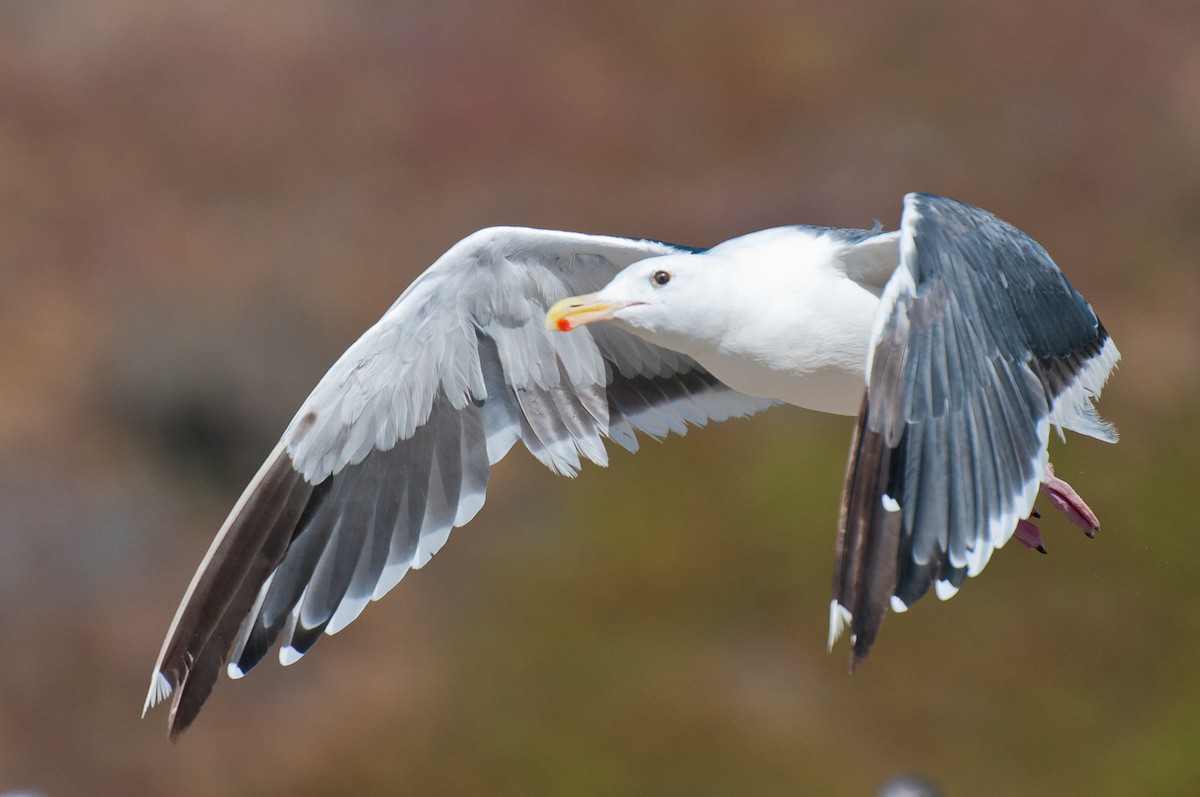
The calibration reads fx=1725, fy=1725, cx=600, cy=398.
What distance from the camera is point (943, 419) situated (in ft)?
10.5

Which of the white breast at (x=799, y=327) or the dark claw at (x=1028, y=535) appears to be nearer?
the white breast at (x=799, y=327)

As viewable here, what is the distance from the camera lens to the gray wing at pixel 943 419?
303 cm

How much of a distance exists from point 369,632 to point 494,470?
119cm

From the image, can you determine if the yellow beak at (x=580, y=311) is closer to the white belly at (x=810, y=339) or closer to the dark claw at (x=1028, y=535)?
the white belly at (x=810, y=339)

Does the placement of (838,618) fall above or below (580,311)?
below

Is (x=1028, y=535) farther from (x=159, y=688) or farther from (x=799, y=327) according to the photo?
(x=159, y=688)

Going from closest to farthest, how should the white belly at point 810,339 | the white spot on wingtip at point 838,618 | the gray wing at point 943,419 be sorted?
the white spot on wingtip at point 838,618 < the gray wing at point 943,419 < the white belly at point 810,339

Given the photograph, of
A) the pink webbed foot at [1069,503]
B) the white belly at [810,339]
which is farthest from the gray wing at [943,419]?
the pink webbed foot at [1069,503]

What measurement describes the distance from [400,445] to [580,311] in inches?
29.0

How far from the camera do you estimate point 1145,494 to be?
34.9 ft

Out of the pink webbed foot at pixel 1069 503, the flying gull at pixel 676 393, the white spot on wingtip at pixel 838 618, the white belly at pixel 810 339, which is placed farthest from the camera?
the pink webbed foot at pixel 1069 503

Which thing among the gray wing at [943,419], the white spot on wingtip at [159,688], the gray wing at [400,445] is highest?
the gray wing at [943,419]

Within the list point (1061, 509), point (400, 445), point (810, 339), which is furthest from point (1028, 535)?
point (400, 445)

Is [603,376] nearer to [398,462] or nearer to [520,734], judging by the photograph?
[398,462]
